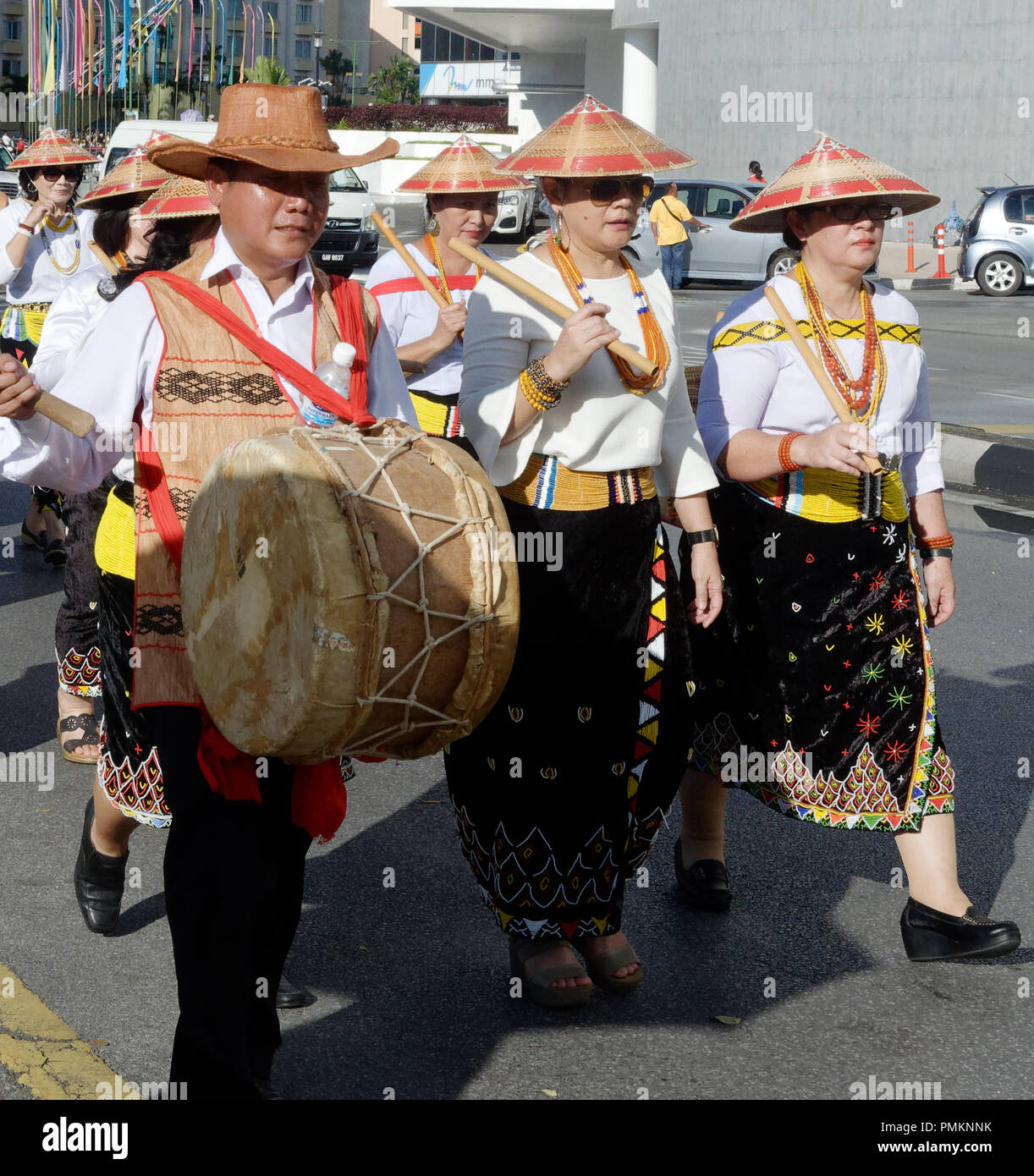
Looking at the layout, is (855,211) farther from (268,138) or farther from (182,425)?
(182,425)

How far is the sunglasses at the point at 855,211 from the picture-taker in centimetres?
407

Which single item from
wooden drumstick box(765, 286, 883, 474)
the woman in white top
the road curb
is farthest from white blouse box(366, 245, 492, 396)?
the road curb

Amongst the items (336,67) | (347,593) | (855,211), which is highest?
(336,67)

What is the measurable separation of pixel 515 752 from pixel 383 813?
56.7 inches

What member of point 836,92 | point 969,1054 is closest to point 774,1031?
point 969,1054

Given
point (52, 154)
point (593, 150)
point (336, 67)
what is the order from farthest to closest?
point (336, 67)
point (52, 154)
point (593, 150)

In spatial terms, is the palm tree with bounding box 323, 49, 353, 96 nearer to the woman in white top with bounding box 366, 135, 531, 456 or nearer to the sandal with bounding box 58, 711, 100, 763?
the woman in white top with bounding box 366, 135, 531, 456

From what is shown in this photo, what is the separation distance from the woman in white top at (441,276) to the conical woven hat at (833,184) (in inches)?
79.7

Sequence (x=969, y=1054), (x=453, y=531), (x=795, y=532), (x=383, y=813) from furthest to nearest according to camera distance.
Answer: (x=383, y=813), (x=795, y=532), (x=969, y=1054), (x=453, y=531)

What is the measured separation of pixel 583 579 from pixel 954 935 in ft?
4.32

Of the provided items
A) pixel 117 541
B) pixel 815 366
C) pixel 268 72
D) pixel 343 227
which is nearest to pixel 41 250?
pixel 117 541

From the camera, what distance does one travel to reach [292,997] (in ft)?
12.7
